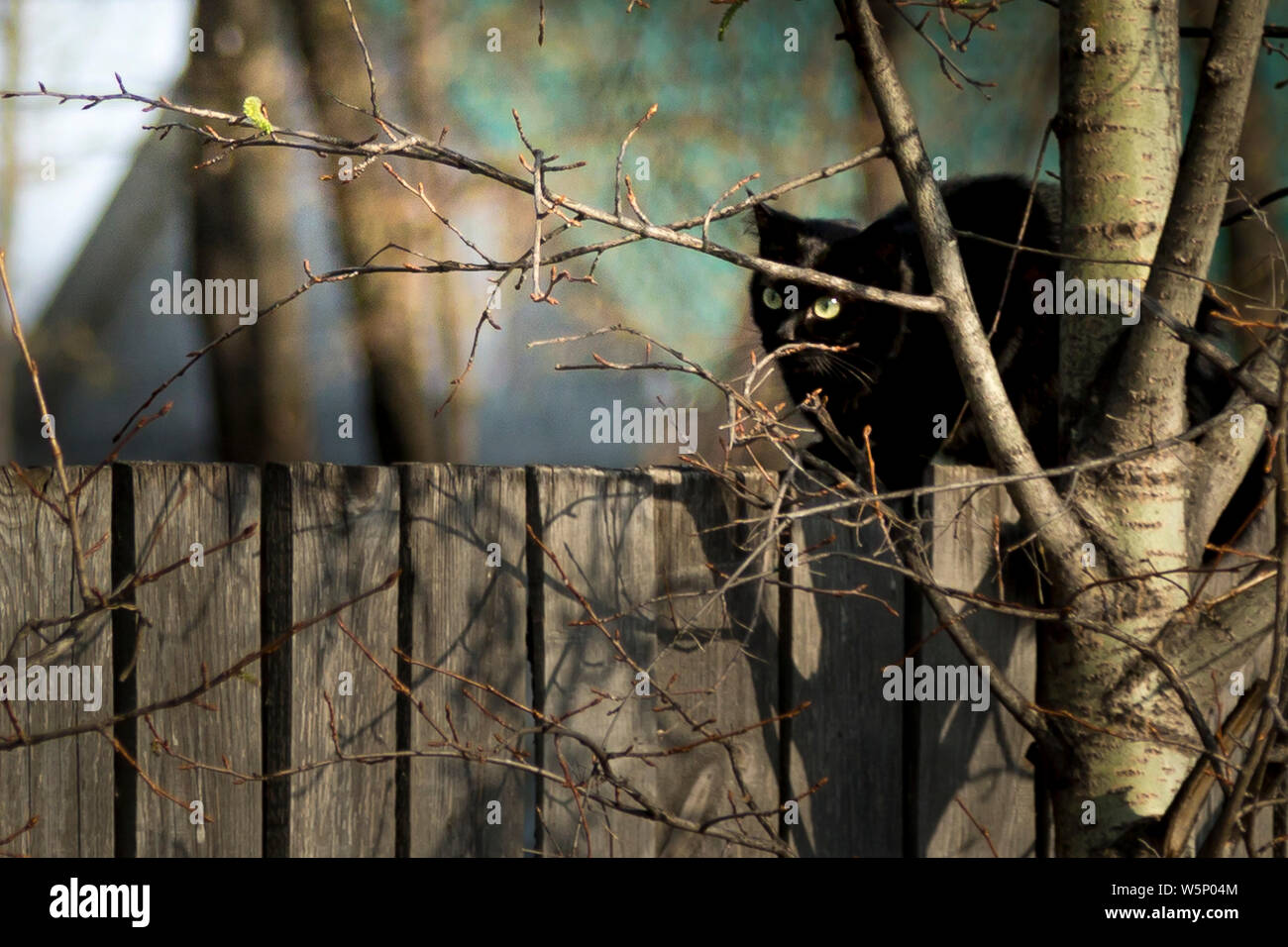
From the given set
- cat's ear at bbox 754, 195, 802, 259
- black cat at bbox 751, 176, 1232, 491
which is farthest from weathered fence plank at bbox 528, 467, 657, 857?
cat's ear at bbox 754, 195, 802, 259

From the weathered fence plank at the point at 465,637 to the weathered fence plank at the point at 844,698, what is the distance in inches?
18.5

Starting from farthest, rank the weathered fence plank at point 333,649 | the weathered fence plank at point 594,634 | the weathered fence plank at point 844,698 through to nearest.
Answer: the weathered fence plank at point 844,698 → the weathered fence plank at point 594,634 → the weathered fence plank at point 333,649

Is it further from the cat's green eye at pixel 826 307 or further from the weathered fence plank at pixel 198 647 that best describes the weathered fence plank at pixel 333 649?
the cat's green eye at pixel 826 307

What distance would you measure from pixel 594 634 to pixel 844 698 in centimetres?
46

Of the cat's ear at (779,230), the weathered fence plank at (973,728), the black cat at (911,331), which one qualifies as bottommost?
the weathered fence plank at (973,728)

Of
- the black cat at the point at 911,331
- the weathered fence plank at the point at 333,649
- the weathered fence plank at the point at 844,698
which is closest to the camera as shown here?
the weathered fence plank at the point at 333,649

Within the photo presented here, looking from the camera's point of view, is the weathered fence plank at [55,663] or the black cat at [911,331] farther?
the black cat at [911,331]

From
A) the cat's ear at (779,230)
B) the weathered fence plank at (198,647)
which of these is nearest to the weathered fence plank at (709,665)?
the weathered fence plank at (198,647)

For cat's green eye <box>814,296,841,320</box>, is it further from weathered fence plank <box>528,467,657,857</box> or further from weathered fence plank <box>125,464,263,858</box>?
weathered fence plank <box>125,464,263,858</box>

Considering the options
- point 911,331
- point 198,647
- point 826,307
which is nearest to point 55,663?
point 198,647

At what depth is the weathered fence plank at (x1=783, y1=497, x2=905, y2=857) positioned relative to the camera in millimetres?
1716

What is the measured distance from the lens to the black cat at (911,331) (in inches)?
94.0

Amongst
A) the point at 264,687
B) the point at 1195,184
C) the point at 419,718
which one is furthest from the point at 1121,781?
the point at 264,687

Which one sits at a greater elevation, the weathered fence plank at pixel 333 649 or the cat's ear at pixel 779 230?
the cat's ear at pixel 779 230
